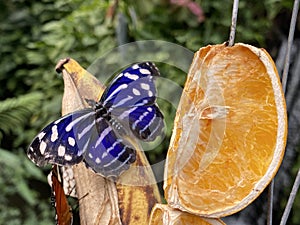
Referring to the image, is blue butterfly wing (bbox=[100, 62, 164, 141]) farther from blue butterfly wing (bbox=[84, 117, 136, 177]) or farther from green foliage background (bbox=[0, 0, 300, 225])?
green foliage background (bbox=[0, 0, 300, 225])

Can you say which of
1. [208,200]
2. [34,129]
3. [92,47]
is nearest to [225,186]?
[208,200]

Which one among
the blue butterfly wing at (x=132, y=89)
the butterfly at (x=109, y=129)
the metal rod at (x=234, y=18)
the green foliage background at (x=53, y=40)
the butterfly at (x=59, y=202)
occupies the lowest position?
the green foliage background at (x=53, y=40)

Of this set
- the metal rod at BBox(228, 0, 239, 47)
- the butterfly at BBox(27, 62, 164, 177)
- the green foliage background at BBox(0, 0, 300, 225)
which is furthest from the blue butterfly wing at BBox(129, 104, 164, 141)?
the green foliage background at BBox(0, 0, 300, 225)

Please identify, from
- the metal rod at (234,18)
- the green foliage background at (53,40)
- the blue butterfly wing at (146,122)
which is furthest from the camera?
the green foliage background at (53,40)

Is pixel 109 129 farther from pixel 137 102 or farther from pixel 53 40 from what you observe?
pixel 53 40

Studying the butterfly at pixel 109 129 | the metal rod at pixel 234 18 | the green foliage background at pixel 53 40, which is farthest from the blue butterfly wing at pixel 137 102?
the green foliage background at pixel 53 40

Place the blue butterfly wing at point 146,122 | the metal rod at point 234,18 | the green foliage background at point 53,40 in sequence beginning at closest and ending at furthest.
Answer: the metal rod at point 234,18 < the blue butterfly wing at point 146,122 < the green foliage background at point 53,40

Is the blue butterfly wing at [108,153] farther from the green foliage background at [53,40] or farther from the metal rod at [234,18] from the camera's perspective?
the green foliage background at [53,40]
